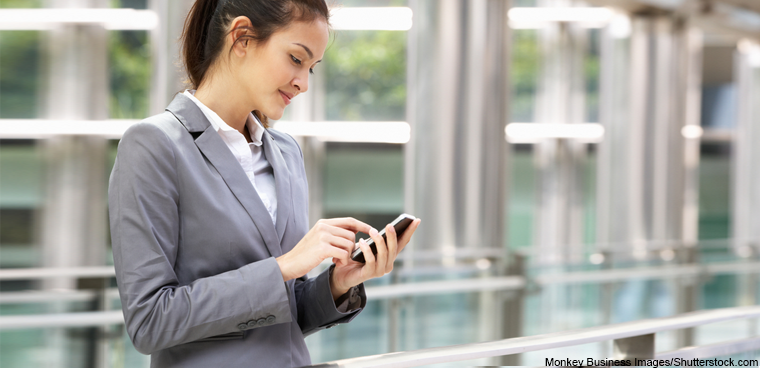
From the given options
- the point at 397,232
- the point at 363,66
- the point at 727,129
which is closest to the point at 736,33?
the point at 727,129

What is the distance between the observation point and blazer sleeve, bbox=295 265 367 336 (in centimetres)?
145

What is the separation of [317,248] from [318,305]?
322mm

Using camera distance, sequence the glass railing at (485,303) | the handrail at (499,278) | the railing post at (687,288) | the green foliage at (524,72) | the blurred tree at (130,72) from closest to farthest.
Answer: the glass railing at (485,303) → the handrail at (499,278) → the blurred tree at (130,72) → the railing post at (687,288) → the green foliage at (524,72)

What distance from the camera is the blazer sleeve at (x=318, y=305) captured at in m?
1.45

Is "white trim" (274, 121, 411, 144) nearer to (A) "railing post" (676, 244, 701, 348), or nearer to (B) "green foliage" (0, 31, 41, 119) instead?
(B) "green foliage" (0, 31, 41, 119)

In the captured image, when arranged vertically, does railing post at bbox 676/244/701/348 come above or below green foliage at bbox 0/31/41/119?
below

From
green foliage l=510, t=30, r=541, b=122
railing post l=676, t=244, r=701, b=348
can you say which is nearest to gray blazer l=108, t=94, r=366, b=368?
railing post l=676, t=244, r=701, b=348

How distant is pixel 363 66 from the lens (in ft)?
22.7

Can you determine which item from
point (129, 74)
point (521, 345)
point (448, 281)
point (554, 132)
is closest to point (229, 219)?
point (521, 345)

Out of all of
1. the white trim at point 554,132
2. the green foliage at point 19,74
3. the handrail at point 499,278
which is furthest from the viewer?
the white trim at point 554,132

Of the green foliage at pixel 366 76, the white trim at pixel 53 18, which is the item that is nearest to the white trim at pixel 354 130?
the green foliage at pixel 366 76

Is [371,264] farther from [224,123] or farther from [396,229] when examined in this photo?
[224,123]

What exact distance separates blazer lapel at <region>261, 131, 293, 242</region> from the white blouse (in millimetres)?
16

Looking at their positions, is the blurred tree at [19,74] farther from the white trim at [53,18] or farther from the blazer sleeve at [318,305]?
the blazer sleeve at [318,305]
